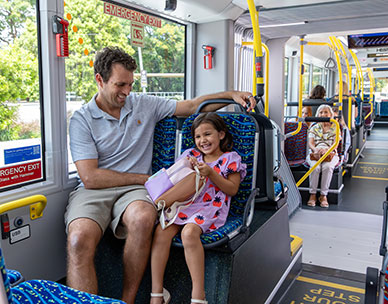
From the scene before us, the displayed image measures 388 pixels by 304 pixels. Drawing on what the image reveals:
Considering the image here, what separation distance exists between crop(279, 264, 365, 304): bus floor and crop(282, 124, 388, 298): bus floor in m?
0.02

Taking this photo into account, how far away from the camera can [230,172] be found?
2.50 m

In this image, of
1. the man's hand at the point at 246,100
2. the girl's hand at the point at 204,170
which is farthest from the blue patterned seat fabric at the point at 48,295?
the man's hand at the point at 246,100

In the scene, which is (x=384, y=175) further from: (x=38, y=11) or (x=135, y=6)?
(x=38, y=11)

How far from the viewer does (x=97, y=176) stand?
2.57m

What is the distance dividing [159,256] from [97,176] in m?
0.66

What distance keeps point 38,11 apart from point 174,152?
1.26m

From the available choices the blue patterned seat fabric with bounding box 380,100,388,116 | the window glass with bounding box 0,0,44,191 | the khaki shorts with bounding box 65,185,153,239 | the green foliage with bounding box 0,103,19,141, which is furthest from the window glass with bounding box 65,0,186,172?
the blue patterned seat fabric with bounding box 380,100,388,116

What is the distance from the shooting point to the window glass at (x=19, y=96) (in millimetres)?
2475

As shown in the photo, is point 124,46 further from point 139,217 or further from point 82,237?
point 82,237

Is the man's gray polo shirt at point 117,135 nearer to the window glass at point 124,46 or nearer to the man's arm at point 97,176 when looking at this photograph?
the man's arm at point 97,176

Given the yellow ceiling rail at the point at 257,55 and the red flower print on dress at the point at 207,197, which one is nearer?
the red flower print on dress at the point at 207,197

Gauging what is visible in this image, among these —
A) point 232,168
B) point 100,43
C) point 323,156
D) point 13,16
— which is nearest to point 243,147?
point 232,168

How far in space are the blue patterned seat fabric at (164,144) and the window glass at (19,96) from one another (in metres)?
0.78

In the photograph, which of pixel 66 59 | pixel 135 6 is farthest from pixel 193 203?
pixel 135 6
